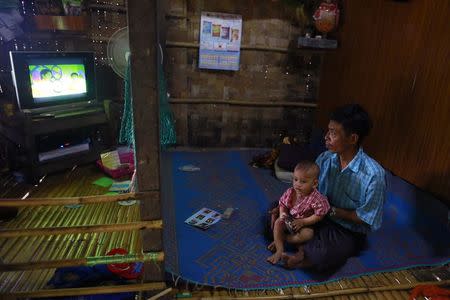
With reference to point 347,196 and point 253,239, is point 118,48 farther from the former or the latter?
point 347,196

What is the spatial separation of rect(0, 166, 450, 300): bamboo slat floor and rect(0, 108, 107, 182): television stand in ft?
1.02

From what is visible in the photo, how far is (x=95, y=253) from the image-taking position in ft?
8.05

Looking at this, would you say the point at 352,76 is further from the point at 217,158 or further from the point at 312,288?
the point at 312,288

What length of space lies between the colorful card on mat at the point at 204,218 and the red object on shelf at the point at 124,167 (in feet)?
4.11

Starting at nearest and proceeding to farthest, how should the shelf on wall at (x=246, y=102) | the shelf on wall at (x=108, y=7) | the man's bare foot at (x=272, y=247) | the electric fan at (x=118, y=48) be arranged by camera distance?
the man's bare foot at (x=272, y=247) < the electric fan at (x=118, y=48) < the shelf on wall at (x=108, y=7) < the shelf on wall at (x=246, y=102)

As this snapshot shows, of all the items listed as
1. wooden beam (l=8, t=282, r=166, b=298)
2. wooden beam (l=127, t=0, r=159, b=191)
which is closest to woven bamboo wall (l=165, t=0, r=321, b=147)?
wooden beam (l=127, t=0, r=159, b=191)

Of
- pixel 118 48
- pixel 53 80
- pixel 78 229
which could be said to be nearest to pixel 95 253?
pixel 78 229

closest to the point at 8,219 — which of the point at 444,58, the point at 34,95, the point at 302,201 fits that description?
the point at 34,95

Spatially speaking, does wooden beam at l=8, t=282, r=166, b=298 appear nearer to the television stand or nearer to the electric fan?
the television stand

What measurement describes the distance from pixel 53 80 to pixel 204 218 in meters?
2.48

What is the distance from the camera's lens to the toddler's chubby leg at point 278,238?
240cm

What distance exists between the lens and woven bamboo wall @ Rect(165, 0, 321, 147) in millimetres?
4453

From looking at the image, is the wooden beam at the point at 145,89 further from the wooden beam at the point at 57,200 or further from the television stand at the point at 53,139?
the television stand at the point at 53,139

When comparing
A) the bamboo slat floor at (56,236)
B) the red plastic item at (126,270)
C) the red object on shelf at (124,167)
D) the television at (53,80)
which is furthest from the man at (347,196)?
the television at (53,80)
